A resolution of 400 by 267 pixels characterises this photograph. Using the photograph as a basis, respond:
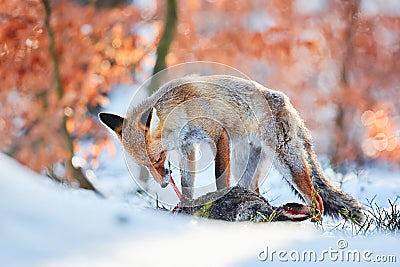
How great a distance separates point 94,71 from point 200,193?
2831 millimetres

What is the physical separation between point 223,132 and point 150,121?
1.64 ft

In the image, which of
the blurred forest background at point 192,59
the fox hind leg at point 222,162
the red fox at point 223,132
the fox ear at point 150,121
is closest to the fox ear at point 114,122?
the red fox at point 223,132

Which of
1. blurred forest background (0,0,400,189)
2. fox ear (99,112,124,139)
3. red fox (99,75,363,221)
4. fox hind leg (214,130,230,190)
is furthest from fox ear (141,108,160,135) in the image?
blurred forest background (0,0,400,189)

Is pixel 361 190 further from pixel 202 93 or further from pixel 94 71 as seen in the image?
pixel 94 71

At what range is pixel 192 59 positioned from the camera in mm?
6754

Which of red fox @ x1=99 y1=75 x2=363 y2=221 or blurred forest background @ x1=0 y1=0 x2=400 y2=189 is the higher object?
blurred forest background @ x1=0 y1=0 x2=400 y2=189

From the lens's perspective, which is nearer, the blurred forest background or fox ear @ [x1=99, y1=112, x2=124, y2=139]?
fox ear @ [x1=99, y1=112, x2=124, y2=139]

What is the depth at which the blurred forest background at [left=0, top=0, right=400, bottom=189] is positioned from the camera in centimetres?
593

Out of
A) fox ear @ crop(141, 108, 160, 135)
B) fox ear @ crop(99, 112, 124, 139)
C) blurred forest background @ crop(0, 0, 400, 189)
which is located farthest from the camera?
blurred forest background @ crop(0, 0, 400, 189)

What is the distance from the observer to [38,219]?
2031 millimetres

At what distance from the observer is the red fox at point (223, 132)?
3.71m

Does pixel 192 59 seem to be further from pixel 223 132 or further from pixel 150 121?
pixel 150 121

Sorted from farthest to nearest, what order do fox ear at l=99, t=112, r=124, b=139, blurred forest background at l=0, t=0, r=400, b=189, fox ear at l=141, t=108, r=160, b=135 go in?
1. blurred forest background at l=0, t=0, r=400, b=189
2. fox ear at l=99, t=112, r=124, b=139
3. fox ear at l=141, t=108, r=160, b=135

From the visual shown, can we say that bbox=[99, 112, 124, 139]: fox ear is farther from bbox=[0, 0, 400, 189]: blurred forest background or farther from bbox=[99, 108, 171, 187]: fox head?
bbox=[0, 0, 400, 189]: blurred forest background
